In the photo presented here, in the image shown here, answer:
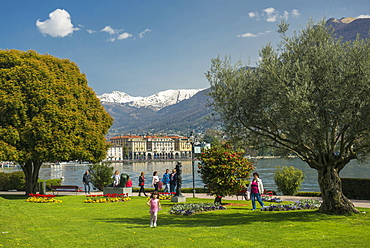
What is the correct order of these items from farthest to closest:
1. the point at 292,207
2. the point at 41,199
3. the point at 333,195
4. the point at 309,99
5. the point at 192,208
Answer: the point at 41,199, the point at 192,208, the point at 292,207, the point at 333,195, the point at 309,99

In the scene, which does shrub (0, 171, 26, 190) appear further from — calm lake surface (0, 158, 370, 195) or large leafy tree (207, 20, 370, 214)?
large leafy tree (207, 20, 370, 214)

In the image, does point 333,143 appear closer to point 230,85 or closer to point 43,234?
point 230,85

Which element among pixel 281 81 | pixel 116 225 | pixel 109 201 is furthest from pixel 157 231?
pixel 109 201

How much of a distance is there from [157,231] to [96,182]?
76.2ft

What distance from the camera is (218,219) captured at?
48.0ft

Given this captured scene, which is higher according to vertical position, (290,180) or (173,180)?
(173,180)

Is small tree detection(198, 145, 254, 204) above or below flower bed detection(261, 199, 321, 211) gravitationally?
above

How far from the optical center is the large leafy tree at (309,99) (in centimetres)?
1159

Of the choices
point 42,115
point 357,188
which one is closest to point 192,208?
point 357,188

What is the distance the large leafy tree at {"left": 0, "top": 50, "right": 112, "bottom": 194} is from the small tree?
36.4ft

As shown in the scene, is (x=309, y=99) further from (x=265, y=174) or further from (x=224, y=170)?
(x=265, y=174)

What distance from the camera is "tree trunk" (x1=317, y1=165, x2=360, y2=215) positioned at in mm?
13438

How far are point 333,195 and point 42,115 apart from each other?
19203 mm

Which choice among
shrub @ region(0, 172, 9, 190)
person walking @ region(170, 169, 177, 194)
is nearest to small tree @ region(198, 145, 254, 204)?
person walking @ region(170, 169, 177, 194)
